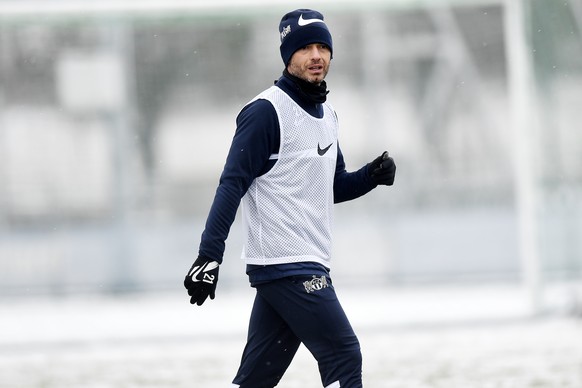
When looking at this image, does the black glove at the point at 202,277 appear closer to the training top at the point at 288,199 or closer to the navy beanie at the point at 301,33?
the training top at the point at 288,199

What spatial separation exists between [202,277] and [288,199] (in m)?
0.48

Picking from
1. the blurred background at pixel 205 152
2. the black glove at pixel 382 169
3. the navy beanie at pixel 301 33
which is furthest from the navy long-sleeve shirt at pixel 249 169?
the blurred background at pixel 205 152

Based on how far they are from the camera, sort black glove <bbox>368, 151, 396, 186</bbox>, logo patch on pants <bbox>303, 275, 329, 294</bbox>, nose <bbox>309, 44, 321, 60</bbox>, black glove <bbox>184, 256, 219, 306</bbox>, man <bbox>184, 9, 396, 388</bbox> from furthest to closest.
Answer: black glove <bbox>368, 151, 396, 186</bbox>, nose <bbox>309, 44, 321, 60</bbox>, logo patch on pants <bbox>303, 275, 329, 294</bbox>, man <bbox>184, 9, 396, 388</bbox>, black glove <bbox>184, 256, 219, 306</bbox>

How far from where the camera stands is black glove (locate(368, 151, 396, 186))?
5352mm

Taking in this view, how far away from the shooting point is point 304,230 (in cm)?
507

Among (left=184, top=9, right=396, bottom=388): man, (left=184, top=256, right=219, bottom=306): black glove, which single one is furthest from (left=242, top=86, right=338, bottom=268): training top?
(left=184, top=256, right=219, bottom=306): black glove

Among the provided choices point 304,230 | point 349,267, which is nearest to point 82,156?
point 349,267

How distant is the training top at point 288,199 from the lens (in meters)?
5.03

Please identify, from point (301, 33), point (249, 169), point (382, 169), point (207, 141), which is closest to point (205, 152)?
point (207, 141)

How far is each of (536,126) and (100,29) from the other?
15.5 ft

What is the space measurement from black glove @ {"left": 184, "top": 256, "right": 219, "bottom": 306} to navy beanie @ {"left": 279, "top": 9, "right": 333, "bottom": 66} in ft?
2.91

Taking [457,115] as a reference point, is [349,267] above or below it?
below

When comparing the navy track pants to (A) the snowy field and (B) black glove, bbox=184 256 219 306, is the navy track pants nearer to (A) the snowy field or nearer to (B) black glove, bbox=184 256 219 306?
(B) black glove, bbox=184 256 219 306

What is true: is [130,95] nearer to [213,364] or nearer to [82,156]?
[82,156]
